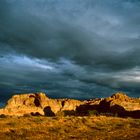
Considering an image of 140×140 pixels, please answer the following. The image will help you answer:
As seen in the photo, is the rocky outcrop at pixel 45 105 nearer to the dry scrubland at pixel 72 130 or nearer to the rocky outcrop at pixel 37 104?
the rocky outcrop at pixel 37 104

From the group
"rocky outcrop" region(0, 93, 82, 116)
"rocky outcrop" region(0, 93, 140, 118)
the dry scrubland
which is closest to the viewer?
the dry scrubland

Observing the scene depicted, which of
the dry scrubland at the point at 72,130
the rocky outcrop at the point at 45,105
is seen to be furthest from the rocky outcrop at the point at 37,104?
the dry scrubland at the point at 72,130

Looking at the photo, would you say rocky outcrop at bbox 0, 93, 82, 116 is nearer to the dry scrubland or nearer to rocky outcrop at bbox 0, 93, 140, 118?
rocky outcrop at bbox 0, 93, 140, 118

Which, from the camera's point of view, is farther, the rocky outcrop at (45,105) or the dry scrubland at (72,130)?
the rocky outcrop at (45,105)

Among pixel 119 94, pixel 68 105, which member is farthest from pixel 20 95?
pixel 119 94

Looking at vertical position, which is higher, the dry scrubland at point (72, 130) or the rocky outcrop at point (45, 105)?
the rocky outcrop at point (45, 105)

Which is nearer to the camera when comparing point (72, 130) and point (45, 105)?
point (72, 130)

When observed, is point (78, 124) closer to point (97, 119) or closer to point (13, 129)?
point (97, 119)

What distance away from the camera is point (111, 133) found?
32.7 metres

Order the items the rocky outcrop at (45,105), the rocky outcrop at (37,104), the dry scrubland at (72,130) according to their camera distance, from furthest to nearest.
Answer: the rocky outcrop at (37,104) → the rocky outcrop at (45,105) → the dry scrubland at (72,130)

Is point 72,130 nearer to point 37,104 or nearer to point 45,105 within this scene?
point 45,105

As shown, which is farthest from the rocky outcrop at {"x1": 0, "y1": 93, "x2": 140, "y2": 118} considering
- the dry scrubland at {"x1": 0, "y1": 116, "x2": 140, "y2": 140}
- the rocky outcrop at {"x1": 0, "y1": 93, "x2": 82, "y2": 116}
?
the dry scrubland at {"x1": 0, "y1": 116, "x2": 140, "y2": 140}

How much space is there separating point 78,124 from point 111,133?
7277 millimetres

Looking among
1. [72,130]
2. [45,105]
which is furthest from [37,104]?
[72,130]
